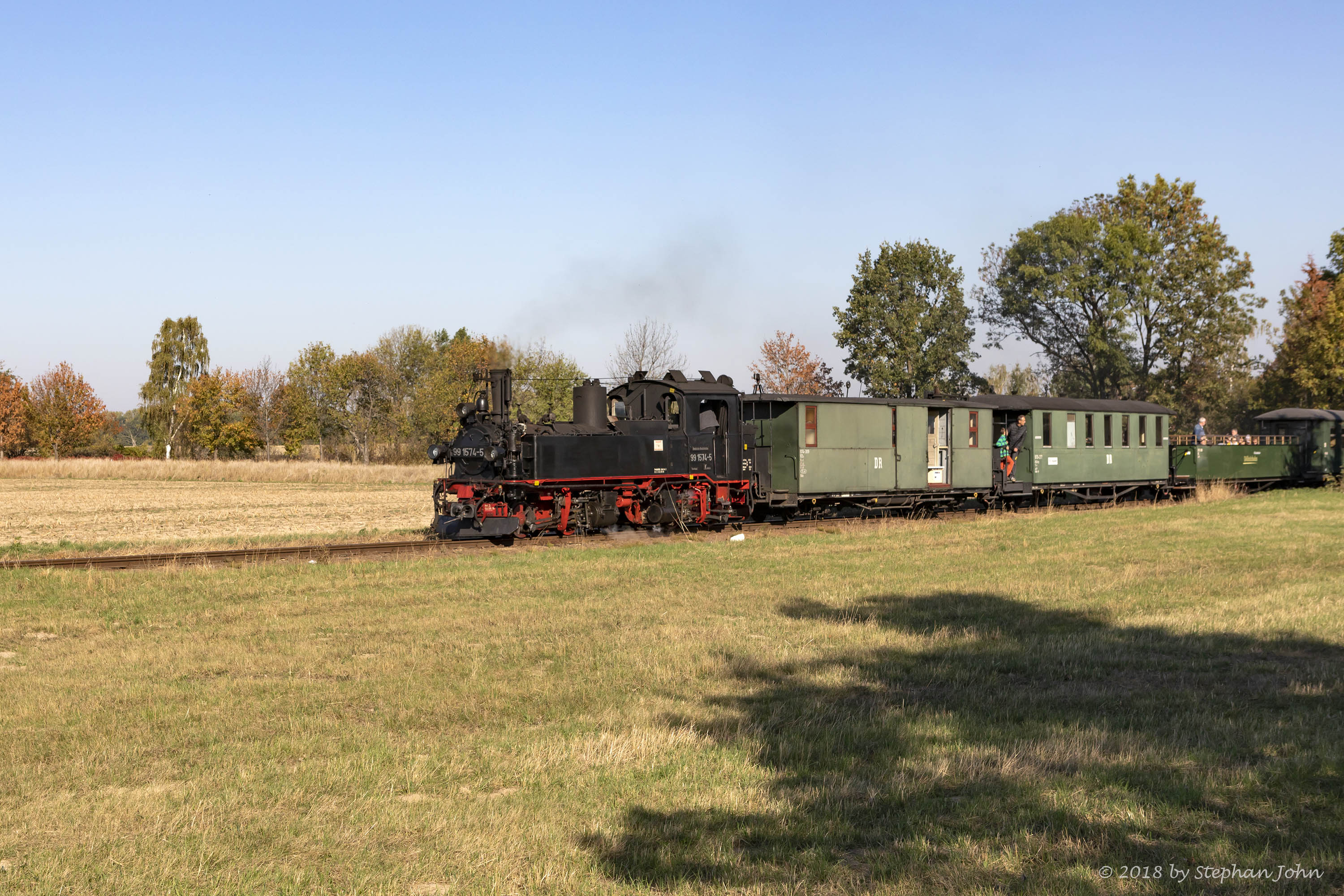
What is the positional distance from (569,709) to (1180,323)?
54175 mm

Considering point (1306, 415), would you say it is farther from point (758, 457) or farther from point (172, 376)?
point (172, 376)

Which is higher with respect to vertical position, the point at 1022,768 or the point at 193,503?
the point at 193,503

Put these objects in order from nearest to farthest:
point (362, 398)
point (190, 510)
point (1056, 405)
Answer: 1. point (1056, 405)
2. point (190, 510)
3. point (362, 398)

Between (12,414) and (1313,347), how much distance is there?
312 ft

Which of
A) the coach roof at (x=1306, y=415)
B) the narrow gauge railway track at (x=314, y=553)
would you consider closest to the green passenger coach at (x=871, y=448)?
the narrow gauge railway track at (x=314, y=553)

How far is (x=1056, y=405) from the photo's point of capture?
2930 cm

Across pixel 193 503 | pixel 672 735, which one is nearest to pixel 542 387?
pixel 193 503

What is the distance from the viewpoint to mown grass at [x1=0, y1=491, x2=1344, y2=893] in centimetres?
497

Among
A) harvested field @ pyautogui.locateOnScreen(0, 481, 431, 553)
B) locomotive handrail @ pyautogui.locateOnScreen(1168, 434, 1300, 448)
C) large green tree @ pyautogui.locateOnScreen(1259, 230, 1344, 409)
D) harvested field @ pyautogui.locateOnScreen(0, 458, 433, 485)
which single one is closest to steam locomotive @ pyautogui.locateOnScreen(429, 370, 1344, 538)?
locomotive handrail @ pyautogui.locateOnScreen(1168, 434, 1300, 448)

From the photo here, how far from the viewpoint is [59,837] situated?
5316mm

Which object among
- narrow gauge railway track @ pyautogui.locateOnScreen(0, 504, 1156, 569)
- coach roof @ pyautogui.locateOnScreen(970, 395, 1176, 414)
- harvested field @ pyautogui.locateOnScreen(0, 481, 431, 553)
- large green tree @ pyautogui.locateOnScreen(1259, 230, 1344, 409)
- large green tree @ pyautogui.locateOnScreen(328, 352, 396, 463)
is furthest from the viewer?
large green tree @ pyautogui.locateOnScreen(328, 352, 396, 463)

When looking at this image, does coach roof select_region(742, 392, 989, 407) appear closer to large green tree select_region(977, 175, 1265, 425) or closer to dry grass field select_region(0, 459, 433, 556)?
dry grass field select_region(0, 459, 433, 556)

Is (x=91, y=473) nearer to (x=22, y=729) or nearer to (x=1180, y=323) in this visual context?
(x=22, y=729)

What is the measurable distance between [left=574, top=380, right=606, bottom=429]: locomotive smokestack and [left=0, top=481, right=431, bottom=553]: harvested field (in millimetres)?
6815
